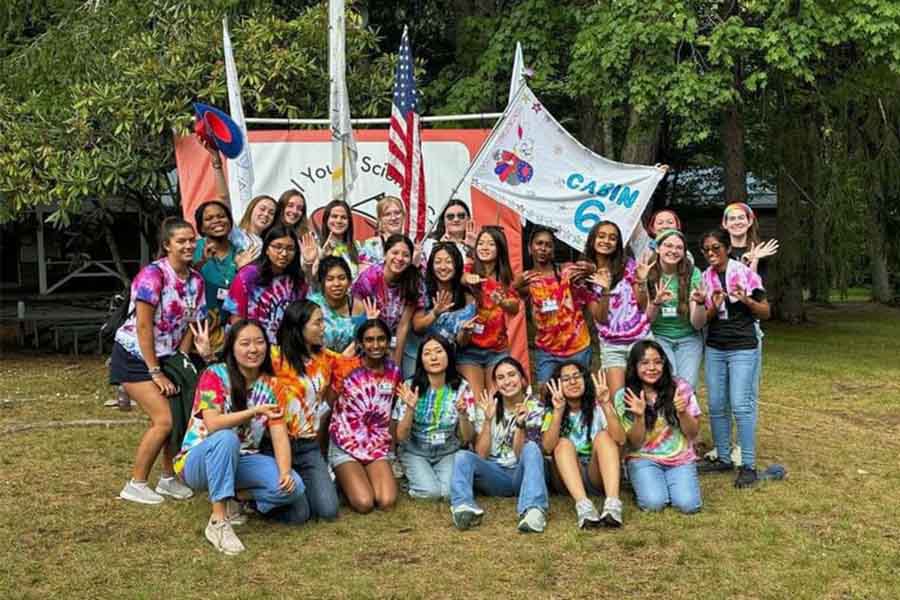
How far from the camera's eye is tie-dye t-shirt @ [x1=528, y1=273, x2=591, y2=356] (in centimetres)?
581

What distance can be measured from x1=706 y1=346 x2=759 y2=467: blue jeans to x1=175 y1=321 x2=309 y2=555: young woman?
2.57 metres

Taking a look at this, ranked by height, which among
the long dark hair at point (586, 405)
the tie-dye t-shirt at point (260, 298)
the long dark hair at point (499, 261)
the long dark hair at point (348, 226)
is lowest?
the long dark hair at point (586, 405)

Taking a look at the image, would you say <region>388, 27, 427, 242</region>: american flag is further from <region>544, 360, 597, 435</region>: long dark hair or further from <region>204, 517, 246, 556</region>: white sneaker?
<region>204, 517, 246, 556</region>: white sneaker

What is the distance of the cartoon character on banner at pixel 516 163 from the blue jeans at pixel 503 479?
2736 mm

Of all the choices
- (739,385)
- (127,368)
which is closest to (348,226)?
(127,368)

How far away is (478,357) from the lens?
5.81 m

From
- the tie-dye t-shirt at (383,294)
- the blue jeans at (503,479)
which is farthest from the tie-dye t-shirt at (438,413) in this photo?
the tie-dye t-shirt at (383,294)

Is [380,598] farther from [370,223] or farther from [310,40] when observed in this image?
[310,40]

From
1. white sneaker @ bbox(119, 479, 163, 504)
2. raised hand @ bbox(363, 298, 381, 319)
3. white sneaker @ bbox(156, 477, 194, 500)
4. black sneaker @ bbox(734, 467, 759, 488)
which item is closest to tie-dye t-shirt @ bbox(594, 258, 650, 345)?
black sneaker @ bbox(734, 467, 759, 488)

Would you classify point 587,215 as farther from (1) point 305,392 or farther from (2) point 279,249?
(1) point 305,392

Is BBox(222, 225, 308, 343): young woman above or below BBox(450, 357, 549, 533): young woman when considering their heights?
above

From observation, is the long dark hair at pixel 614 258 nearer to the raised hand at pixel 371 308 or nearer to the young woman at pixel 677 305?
the young woman at pixel 677 305

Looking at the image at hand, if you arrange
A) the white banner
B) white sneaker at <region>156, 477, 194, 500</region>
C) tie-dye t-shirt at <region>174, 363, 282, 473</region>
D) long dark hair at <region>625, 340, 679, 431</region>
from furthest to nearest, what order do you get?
the white banner < white sneaker at <region>156, 477, 194, 500</region> < long dark hair at <region>625, 340, 679, 431</region> < tie-dye t-shirt at <region>174, 363, 282, 473</region>

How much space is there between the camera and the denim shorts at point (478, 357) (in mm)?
5789
